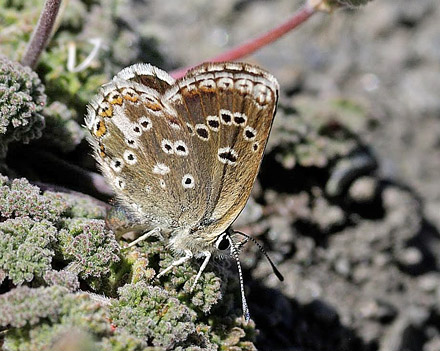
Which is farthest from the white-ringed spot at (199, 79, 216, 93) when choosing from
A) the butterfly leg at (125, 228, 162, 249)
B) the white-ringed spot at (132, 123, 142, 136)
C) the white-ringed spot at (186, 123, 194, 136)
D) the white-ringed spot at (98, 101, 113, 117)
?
the butterfly leg at (125, 228, 162, 249)

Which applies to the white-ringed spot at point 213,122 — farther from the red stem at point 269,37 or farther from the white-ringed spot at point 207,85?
the red stem at point 269,37

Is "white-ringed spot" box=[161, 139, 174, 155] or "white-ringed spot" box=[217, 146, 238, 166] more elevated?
"white-ringed spot" box=[217, 146, 238, 166]

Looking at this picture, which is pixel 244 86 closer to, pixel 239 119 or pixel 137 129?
pixel 239 119

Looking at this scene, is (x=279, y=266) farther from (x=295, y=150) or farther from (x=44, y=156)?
(x=44, y=156)

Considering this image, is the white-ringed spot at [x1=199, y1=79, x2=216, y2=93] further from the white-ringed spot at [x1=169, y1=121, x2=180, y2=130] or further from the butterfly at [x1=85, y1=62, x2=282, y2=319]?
the white-ringed spot at [x1=169, y1=121, x2=180, y2=130]

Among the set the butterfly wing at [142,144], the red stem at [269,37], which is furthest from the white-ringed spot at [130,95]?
the red stem at [269,37]

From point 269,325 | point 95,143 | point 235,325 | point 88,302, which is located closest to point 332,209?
point 269,325
